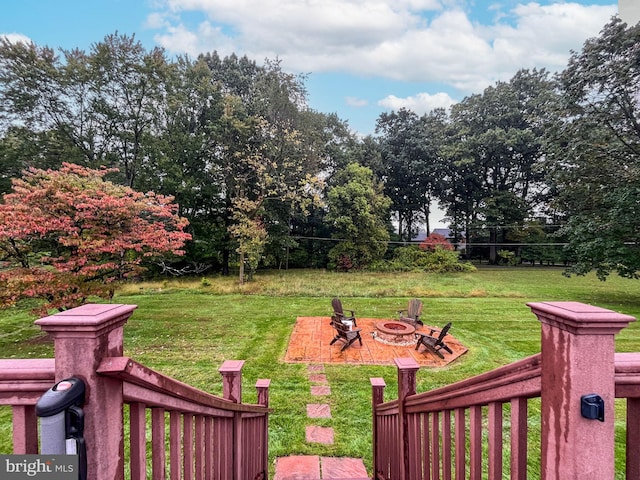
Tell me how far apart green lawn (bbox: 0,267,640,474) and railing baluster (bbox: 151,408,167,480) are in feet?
8.64

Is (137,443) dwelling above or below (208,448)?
above

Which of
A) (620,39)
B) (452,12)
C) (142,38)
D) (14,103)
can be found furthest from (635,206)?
(14,103)

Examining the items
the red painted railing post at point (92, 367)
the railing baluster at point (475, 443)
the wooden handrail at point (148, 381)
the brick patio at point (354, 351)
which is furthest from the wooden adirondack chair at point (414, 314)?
the red painted railing post at point (92, 367)

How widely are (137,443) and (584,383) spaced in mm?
1262

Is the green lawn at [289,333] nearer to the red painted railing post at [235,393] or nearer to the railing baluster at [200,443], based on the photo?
the red painted railing post at [235,393]

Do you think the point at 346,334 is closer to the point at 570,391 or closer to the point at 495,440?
the point at 495,440

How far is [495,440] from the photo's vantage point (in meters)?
1.07

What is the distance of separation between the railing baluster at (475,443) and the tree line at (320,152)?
40.6ft

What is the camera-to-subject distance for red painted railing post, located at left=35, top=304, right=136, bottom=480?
2.41 feet

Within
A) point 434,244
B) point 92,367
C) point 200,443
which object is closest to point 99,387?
point 92,367

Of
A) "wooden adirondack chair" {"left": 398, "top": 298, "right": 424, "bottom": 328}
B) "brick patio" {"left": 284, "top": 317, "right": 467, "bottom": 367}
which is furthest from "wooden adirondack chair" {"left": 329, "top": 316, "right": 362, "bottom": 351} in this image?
"wooden adirondack chair" {"left": 398, "top": 298, "right": 424, "bottom": 328}

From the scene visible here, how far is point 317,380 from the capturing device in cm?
487

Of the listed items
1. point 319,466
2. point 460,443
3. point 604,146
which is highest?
point 604,146

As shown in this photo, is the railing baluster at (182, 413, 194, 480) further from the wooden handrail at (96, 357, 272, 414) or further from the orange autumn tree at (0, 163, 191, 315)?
the orange autumn tree at (0, 163, 191, 315)
